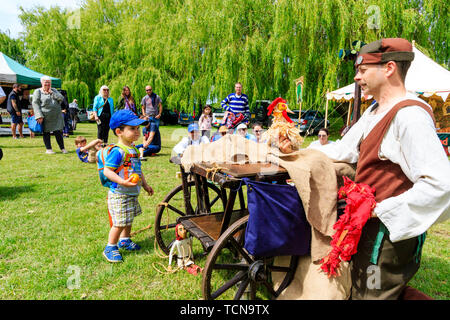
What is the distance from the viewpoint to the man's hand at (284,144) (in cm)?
248

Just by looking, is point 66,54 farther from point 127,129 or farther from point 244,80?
point 127,129

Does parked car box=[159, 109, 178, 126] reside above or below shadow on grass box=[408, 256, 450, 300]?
above

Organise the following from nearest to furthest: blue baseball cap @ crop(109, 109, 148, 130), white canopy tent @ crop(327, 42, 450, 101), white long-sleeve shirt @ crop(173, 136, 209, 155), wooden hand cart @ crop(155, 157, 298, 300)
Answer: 1. wooden hand cart @ crop(155, 157, 298, 300)
2. blue baseball cap @ crop(109, 109, 148, 130)
3. white long-sleeve shirt @ crop(173, 136, 209, 155)
4. white canopy tent @ crop(327, 42, 450, 101)

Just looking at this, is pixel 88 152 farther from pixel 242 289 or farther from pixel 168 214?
pixel 242 289

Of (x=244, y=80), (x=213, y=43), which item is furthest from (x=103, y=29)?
(x=244, y=80)

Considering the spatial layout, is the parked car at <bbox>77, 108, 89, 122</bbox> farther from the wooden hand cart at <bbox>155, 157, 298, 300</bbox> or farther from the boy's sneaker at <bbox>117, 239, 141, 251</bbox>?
the wooden hand cart at <bbox>155, 157, 298, 300</bbox>

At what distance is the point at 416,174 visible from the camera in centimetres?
154

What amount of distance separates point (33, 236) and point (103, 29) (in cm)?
2083

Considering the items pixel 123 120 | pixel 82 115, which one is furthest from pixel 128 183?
pixel 82 115

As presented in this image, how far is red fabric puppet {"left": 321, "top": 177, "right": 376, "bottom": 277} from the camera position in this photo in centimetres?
173

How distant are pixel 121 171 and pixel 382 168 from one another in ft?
7.39

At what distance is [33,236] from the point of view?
355cm

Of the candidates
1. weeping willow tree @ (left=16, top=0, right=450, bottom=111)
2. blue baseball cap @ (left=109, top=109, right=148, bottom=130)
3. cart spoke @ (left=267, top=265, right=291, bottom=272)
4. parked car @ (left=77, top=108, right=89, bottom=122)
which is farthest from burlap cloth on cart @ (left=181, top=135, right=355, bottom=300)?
parked car @ (left=77, top=108, right=89, bottom=122)

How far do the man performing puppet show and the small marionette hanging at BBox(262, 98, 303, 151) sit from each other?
1.84 ft
